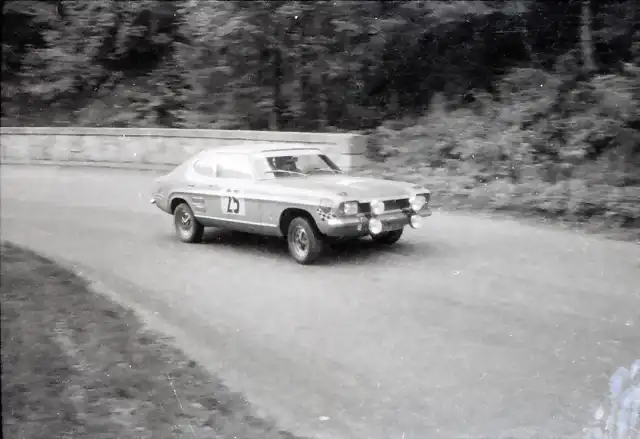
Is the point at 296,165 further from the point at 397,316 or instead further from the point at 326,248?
the point at 397,316

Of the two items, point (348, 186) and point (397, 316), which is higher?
point (348, 186)

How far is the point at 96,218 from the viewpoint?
8961mm

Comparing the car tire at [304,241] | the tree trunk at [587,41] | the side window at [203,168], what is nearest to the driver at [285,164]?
the car tire at [304,241]

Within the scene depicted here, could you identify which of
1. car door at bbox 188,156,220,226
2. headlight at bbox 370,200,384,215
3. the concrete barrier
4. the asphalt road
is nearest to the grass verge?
the asphalt road

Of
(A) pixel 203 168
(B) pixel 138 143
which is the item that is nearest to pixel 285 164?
(A) pixel 203 168

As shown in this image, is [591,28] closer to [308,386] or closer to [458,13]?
[458,13]

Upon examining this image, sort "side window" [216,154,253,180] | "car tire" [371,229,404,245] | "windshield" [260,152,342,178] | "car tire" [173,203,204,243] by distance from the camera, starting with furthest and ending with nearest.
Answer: "car tire" [173,203,204,243], "side window" [216,154,253,180], "windshield" [260,152,342,178], "car tire" [371,229,404,245]

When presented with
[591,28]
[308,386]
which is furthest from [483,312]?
[591,28]

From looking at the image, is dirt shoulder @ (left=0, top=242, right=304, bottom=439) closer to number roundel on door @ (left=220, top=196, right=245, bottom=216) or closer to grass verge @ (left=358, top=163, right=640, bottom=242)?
number roundel on door @ (left=220, top=196, right=245, bottom=216)

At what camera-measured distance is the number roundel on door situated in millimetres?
7664

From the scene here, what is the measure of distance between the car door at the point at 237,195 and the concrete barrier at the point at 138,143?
156cm

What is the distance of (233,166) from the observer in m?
8.02

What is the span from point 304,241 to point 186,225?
1862mm

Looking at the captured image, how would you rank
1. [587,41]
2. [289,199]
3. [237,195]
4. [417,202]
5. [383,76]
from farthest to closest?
[383,76]
[237,195]
[289,199]
[417,202]
[587,41]
